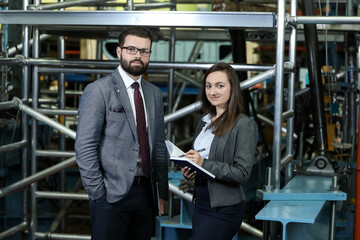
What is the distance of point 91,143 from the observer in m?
3.38

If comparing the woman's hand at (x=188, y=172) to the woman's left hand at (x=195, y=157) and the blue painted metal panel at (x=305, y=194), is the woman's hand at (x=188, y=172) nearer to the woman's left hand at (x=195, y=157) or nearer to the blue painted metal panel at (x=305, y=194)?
the woman's left hand at (x=195, y=157)

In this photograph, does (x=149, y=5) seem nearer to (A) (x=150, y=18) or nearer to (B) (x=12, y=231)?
(A) (x=150, y=18)

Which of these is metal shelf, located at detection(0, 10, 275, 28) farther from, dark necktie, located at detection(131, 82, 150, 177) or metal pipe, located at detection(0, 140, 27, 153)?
metal pipe, located at detection(0, 140, 27, 153)

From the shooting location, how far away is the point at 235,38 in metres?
6.07

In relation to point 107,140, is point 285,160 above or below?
below

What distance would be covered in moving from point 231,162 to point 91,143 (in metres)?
0.84

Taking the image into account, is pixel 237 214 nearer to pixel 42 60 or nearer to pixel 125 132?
pixel 125 132

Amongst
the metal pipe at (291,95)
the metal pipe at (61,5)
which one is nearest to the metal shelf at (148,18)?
the metal pipe at (291,95)

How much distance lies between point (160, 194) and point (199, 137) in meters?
0.55

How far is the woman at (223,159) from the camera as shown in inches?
129

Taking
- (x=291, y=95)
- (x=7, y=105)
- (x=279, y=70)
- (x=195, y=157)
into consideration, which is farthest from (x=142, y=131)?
(x=7, y=105)

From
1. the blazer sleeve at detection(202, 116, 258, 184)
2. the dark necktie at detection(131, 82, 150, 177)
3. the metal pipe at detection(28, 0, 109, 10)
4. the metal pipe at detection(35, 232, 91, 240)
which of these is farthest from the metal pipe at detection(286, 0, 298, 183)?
the metal pipe at detection(35, 232, 91, 240)

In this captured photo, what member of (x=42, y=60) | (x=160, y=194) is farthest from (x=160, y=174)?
(x=42, y=60)

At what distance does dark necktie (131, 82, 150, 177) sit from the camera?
11.9 ft
